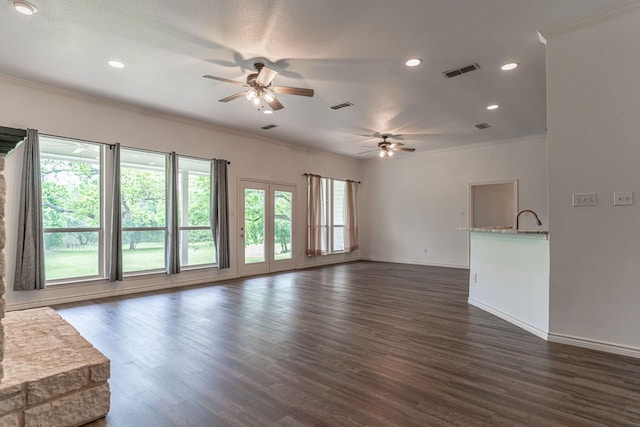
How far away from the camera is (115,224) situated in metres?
5.16

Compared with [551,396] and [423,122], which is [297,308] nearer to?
[551,396]

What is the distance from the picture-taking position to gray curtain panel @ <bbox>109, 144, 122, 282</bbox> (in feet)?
16.9

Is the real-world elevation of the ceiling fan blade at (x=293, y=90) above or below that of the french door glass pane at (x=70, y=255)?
above

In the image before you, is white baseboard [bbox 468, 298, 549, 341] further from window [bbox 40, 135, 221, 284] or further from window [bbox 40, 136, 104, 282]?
window [bbox 40, 136, 104, 282]

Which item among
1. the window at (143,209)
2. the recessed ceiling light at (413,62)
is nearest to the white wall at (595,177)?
the recessed ceiling light at (413,62)

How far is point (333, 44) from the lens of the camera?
3.47m

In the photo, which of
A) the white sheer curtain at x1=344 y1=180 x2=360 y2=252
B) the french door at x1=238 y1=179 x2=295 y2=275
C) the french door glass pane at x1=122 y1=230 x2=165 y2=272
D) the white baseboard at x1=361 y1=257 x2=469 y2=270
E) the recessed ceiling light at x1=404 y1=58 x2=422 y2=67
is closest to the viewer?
the recessed ceiling light at x1=404 y1=58 x2=422 y2=67

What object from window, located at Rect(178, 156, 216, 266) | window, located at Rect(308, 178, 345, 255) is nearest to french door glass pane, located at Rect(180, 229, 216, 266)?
window, located at Rect(178, 156, 216, 266)

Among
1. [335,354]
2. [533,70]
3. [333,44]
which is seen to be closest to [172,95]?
[333,44]

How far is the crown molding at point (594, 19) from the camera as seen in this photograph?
283 cm

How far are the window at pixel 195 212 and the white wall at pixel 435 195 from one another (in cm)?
498

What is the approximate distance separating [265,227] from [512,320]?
16.9ft

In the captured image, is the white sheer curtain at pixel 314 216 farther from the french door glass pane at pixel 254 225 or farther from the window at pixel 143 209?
the window at pixel 143 209

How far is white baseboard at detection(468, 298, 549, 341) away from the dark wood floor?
0.09 meters
